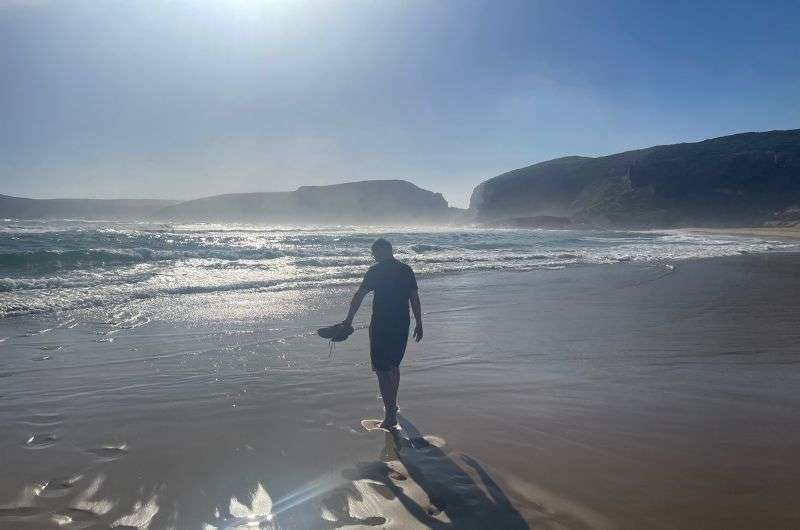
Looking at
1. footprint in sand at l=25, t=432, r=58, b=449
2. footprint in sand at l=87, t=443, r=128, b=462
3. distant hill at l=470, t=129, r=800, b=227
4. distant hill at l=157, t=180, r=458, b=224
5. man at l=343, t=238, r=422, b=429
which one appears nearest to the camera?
footprint in sand at l=87, t=443, r=128, b=462

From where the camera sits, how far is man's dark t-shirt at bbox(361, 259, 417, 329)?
190 inches

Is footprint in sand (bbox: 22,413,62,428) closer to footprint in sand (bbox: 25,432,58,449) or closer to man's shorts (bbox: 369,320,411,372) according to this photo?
footprint in sand (bbox: 25,432,58,449)

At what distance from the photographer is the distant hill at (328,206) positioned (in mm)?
125000

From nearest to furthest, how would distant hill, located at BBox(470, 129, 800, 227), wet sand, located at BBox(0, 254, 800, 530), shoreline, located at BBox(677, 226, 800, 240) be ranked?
wet sand, located at BBox(0, 254, 800, 530) < shoreline, located at BBox(677, 226, 800, 240) < distant hill, located at BBox(470, 129, 800, 227)

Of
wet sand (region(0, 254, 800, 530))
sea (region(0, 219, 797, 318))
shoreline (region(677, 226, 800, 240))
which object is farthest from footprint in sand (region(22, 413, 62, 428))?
shoreline (region(677, 226, 800, 240))

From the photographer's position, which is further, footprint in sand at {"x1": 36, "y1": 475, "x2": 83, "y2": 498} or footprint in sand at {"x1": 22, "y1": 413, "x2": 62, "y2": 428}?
footprint in sand at {"x1": 22, "y1": 413, "x2": 62, "y2": 428}

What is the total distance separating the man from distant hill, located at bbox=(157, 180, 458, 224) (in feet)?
369

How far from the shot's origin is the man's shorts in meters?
4.77

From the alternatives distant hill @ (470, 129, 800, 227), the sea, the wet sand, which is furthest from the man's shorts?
distant hill @ (470, 129, 800, 227)

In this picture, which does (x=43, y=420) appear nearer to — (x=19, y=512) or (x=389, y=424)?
(x=19, y=512)

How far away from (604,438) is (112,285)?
511 inches

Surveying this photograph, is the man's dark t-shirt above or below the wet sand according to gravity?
above

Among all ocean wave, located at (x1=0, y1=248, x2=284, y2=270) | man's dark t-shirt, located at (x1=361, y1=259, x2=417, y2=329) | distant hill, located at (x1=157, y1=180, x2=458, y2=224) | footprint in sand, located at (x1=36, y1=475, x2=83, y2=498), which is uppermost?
distant hill, located at (x1=157, y1=180, x2=458, y2=224)

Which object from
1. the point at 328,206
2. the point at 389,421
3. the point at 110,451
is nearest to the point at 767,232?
the point at 389,421
